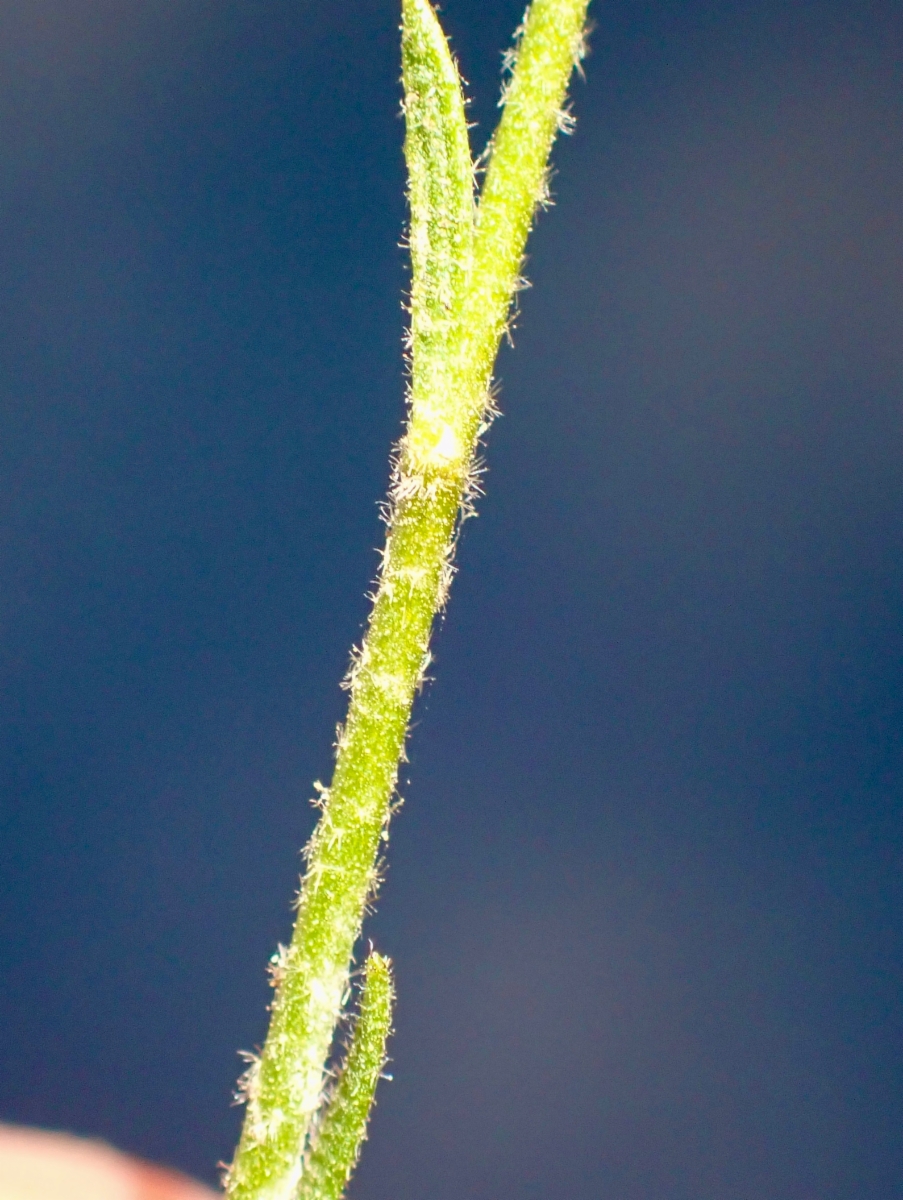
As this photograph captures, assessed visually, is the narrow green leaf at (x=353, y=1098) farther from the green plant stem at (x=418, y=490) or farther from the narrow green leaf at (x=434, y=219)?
the narrow green leaf at (x=434, y=219)

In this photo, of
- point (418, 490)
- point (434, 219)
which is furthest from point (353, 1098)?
point (434, 219)

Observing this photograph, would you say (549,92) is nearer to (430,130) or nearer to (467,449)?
(430,130)

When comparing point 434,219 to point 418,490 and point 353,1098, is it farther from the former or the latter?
point 353,1098

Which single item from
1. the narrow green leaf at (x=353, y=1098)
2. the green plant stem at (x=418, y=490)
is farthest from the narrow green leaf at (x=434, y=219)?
the narrow green leaf at (x=353, y=1098)

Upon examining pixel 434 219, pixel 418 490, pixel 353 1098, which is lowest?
pixel 353 1098

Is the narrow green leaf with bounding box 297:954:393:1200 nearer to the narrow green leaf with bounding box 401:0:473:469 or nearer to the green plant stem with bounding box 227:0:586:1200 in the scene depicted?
the green plant stem with bounding box 227:0:586:1200

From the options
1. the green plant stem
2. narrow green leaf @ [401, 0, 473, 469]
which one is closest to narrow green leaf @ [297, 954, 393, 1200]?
the green plant stem

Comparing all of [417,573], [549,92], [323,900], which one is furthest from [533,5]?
[323,900]
